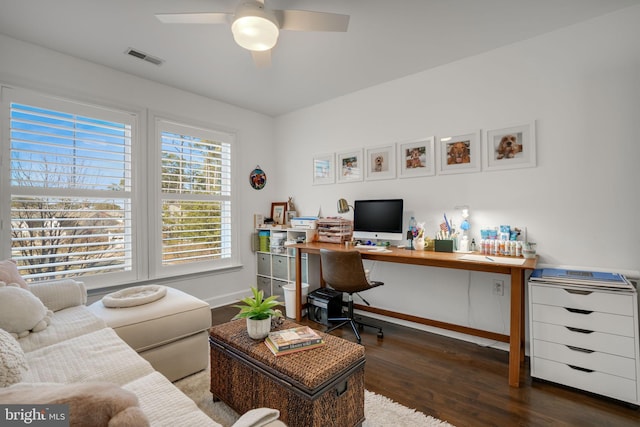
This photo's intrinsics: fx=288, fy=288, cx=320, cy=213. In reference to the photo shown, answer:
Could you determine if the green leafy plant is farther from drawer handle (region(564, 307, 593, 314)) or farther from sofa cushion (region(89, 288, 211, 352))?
drawer handle (region(564, 307, 593, 314))

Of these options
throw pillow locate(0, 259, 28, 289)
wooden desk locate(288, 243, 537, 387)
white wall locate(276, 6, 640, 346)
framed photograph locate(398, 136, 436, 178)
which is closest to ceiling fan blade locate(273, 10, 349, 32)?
white wall locate(276, 6, 640, 346)

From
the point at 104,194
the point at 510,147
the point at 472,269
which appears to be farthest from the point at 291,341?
the point at 104,194

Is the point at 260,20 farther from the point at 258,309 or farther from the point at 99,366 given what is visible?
the point at 99,366

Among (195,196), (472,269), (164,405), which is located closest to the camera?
(164,405)

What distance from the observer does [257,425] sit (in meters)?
0.74

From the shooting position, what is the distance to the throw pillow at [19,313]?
4.81 ft

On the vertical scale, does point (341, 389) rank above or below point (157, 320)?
below

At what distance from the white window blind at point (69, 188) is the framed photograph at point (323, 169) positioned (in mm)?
2074

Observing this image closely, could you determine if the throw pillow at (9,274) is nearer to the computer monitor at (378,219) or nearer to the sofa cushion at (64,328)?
the sofa cushion at (64,328)

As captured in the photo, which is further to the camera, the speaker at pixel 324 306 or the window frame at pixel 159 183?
the window frame at pixel 159 183

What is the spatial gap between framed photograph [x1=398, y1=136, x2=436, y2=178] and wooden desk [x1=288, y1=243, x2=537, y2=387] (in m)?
0.82

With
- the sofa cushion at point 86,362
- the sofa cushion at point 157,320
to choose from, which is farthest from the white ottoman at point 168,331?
the sofa cushion at point 86,362

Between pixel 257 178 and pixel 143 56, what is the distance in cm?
187

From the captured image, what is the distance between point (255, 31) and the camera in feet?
5.54
